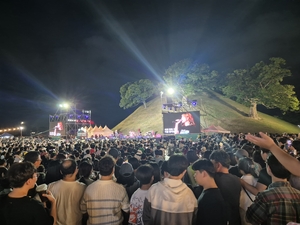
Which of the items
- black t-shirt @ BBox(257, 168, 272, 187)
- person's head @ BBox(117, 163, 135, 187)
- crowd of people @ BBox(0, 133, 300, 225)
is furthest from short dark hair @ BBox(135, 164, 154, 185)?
black t-shirt @ BBox(257, 168, 272, 187)

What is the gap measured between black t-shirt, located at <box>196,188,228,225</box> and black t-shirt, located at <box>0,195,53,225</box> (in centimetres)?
194

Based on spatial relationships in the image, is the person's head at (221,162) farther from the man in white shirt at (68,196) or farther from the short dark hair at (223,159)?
the man in white shirt at (68,196)

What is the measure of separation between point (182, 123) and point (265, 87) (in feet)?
76.7

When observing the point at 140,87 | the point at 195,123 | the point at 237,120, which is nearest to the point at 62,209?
the point at 195,123

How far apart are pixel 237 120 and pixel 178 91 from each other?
48.4ft

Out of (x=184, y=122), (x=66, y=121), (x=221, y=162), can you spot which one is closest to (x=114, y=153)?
(x=221, y=162)

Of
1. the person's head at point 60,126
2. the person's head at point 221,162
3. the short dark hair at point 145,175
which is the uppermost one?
the person's head at point 60,126

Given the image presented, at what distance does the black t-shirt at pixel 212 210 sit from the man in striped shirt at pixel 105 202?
112 cm

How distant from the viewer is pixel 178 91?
52531 mm

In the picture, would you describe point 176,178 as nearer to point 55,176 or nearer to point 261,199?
point 261,199

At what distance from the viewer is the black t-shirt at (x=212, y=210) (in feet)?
9.66

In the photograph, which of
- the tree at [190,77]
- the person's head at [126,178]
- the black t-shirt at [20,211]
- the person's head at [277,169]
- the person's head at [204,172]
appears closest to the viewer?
the black t-shirt at [20,211]

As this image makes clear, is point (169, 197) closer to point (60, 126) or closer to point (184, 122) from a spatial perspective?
point (184, 122)

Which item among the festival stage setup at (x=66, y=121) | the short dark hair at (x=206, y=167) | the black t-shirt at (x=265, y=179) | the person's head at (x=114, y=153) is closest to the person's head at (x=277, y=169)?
the short dark hair at (x=206, y=167)
